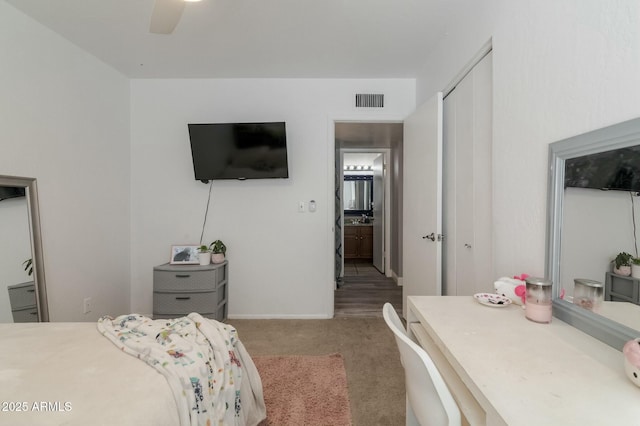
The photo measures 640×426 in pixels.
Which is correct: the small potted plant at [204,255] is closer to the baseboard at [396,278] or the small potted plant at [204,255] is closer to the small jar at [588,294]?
the small jar at [588,294]

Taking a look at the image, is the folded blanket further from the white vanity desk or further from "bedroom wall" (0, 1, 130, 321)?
"bedroom wall" (0, 1, 130, 321)

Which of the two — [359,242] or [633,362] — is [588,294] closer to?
[633,362]

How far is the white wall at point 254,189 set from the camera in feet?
9.91

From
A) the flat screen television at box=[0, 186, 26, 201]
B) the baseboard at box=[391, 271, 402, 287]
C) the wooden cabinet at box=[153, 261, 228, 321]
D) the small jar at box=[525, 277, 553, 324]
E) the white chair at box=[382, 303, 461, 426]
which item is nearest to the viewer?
the white chair at box=[382, 303, 461, 426]

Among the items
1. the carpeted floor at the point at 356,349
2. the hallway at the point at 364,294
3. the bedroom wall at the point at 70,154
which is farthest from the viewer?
the hallway at the point at 364,294

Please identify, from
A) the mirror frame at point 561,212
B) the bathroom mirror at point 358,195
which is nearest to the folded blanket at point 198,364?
the mirror frame at point 561,212

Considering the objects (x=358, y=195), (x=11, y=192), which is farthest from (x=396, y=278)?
(x=11, y=192)

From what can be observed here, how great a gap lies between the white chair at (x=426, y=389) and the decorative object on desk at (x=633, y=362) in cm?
40

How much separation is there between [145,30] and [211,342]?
2272mm

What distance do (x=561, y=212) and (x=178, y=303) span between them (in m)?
2.82

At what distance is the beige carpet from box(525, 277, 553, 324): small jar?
1092mm

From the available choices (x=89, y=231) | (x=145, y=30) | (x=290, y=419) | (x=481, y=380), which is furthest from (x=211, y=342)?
(x=145, y=30)

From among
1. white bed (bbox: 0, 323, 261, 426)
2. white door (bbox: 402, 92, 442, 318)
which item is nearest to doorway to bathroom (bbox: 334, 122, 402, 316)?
white door (bbox: 402, 92, 442, 318)

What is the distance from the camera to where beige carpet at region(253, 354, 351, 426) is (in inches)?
62.9
